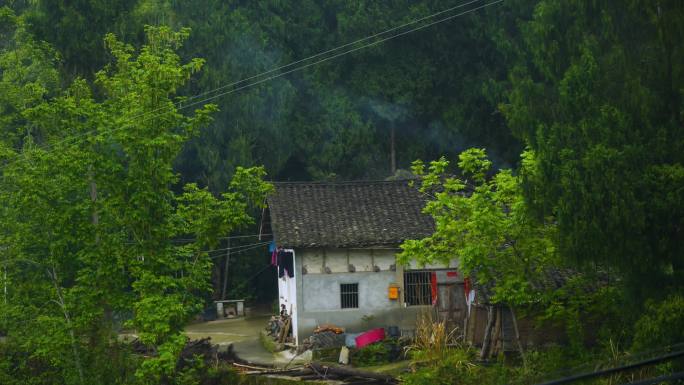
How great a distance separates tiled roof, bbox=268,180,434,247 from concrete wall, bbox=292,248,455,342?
449mm

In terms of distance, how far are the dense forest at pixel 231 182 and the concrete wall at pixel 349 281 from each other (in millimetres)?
3645

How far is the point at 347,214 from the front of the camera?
1070 inches

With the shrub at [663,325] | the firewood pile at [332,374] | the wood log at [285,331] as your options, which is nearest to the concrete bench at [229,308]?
the wood log at [285,331]

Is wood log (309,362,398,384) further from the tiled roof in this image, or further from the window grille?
the window grille

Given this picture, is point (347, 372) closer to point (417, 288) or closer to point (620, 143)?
point (417, 288)

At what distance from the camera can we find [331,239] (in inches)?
1018

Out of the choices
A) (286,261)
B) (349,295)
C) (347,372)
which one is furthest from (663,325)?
(286,261)

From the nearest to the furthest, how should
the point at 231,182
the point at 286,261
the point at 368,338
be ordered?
the point at 231,182, the point at 368,338, the point at 286,261

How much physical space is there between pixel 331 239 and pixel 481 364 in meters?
6.61

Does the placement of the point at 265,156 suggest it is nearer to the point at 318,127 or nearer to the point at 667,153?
the point at 318,127

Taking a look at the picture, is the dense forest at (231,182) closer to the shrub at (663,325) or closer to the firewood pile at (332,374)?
the shrub at (663,325)

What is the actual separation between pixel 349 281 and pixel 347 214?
215 cm

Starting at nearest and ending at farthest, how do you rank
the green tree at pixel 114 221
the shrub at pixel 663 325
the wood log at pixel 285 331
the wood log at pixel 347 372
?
the shrub at pixel 663 325, the green tree at pixel 114 221, the wood log at pixel 347 372, the wood log at pixel 285 331

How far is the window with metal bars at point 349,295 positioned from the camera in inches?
1032
